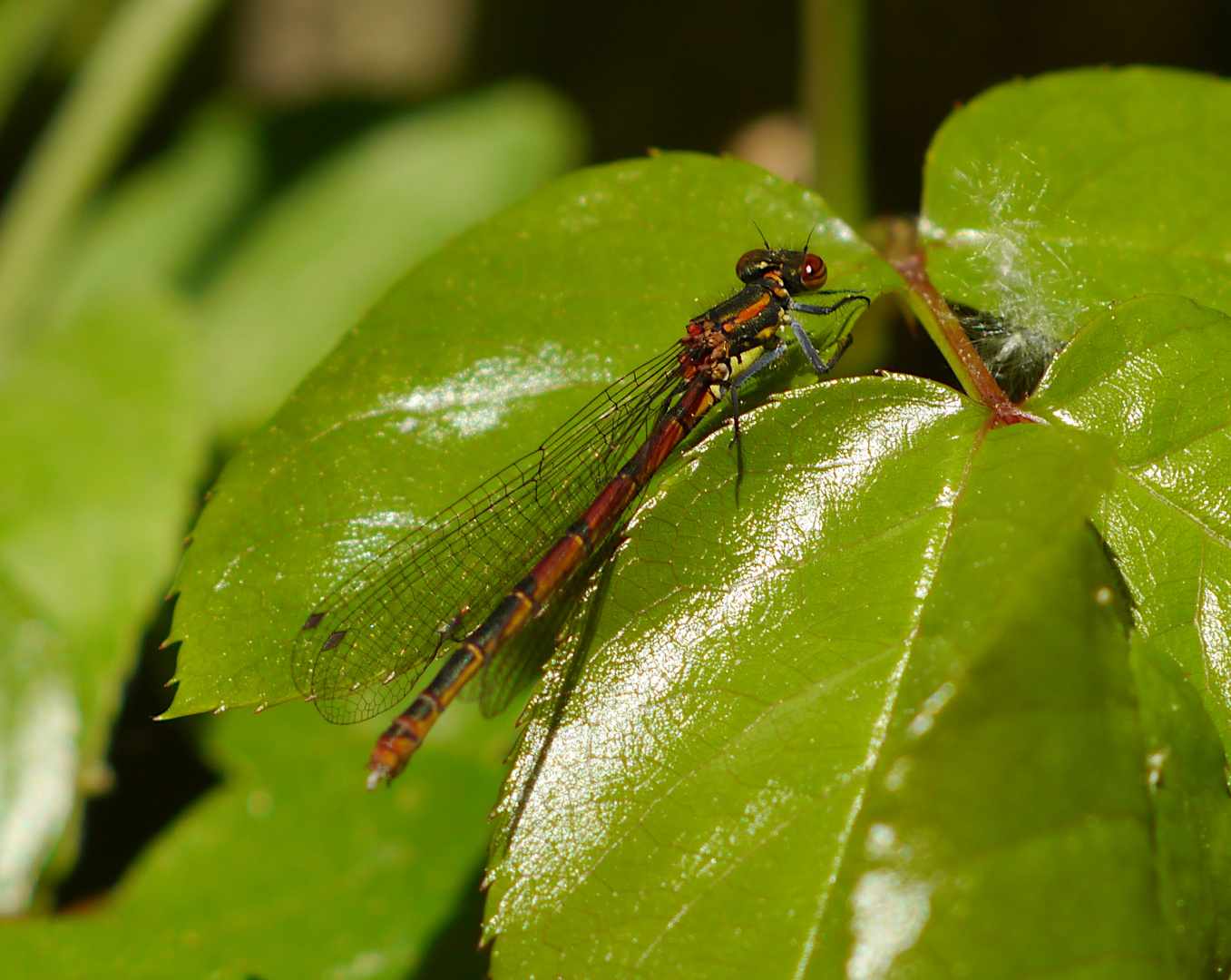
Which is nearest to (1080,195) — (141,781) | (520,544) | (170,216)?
(520,544)

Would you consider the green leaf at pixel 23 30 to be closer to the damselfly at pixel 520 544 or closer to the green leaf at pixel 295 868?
the green leaf at pixel 295 868

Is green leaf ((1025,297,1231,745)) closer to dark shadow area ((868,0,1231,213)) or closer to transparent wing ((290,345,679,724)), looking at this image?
transparent wing ((290,345,679,724))

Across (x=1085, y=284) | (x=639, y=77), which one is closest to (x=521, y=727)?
(x=1085, y=284)

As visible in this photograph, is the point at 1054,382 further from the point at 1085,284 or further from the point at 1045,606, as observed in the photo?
the point at 1045,606

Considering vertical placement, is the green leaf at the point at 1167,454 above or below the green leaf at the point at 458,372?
below

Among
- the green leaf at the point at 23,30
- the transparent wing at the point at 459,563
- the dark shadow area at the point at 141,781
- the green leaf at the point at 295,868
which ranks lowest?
the green leaf at the point at 295,868

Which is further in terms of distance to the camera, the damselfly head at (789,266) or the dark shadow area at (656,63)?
the dark shadow area at (656,63)

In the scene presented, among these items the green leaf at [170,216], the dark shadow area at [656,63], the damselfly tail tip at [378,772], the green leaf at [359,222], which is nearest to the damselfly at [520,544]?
the damselfly tail tip at [378,772]
